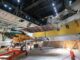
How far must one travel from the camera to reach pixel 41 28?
8.35 metres

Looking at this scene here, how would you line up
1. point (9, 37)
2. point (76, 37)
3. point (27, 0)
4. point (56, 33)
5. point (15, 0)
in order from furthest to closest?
1. point (9, 37)
2. point (56, 33)
3. point (76, 37)
4. point (27, 0)
5. point (15, 0)

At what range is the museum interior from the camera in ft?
18.9

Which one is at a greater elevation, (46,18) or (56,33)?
(46,18)

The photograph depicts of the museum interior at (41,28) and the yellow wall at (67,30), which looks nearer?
the museum interior at (41,28)

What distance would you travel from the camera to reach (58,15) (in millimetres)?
9617

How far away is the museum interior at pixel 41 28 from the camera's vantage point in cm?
575

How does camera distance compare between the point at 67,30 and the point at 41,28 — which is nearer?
the point at 41,28

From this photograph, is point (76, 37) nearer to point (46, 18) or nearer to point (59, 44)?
point (59, 44)

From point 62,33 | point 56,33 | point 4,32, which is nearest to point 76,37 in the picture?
point 62,33

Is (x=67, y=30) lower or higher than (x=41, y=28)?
lower

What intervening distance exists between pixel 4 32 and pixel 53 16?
18.0 ft

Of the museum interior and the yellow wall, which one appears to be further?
the yellow wall

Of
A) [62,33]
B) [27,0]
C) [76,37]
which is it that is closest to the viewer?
[27,0]

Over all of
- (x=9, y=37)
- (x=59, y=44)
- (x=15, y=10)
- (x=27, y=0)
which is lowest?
(x=59, y=44)
